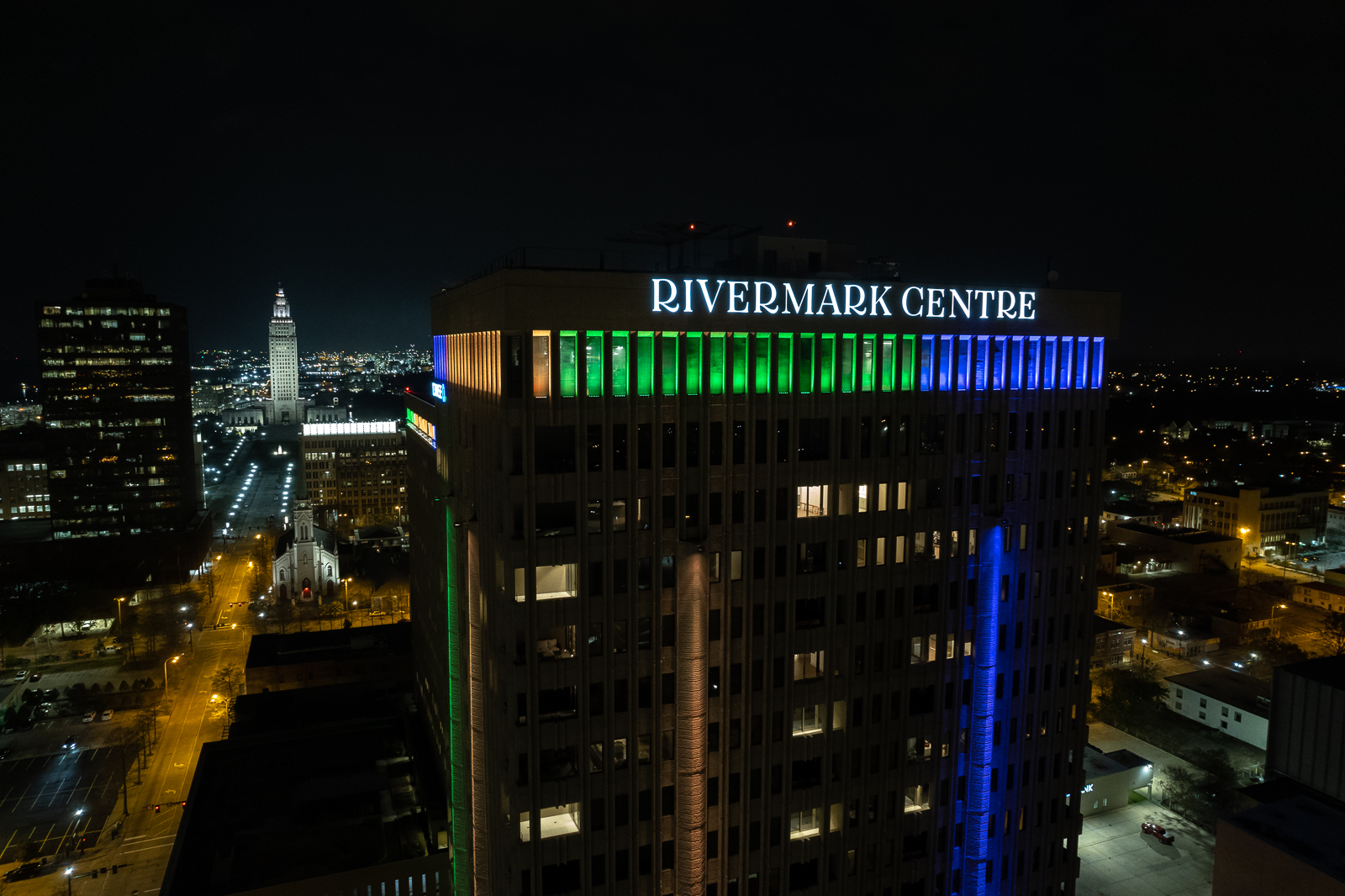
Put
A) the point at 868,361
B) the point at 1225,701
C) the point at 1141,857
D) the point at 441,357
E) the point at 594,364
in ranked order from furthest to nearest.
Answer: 1. the point at 1225,701
2. the point at 1141,857
3. the point at 441,357
4. the point at 868,361
5. the point at 594,364

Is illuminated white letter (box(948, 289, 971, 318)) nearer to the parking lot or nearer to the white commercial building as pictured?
the white commercial building

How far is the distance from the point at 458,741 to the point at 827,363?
37.5 metres

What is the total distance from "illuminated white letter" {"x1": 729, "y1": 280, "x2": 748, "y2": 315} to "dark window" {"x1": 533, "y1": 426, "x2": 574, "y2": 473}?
11583mm

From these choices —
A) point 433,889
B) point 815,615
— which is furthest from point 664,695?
point 433,889

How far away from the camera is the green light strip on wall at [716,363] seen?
42.3 m

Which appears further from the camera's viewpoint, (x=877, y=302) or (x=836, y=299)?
(x=877, y=302)

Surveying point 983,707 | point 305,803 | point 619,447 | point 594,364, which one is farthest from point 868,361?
point 305,803

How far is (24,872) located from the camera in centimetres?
7612

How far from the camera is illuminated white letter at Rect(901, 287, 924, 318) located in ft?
151

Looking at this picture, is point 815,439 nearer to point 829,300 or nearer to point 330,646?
point 829,300

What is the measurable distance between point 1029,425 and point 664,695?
31.7 meters

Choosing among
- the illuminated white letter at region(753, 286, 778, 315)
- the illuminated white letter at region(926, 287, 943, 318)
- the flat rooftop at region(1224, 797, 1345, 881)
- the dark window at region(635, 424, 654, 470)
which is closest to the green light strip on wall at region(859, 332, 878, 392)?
the illuminated white letter at region(926, 287, 943, 318)

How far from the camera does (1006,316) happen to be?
4928 centimetres

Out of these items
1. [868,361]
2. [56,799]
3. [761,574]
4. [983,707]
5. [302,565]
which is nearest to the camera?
[761,574]
